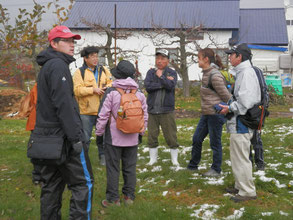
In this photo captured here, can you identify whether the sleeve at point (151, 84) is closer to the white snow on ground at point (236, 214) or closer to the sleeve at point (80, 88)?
the sleeve at point (80, 88)

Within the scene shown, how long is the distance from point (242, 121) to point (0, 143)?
7894 millimetres

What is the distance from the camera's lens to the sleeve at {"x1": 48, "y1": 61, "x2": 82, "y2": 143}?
384 cm

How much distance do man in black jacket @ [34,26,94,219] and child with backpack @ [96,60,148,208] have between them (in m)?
1.03

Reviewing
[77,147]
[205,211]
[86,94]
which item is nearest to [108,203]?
[205,211]

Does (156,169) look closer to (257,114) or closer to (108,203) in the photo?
(108,203)

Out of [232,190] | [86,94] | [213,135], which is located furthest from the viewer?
[86,94]

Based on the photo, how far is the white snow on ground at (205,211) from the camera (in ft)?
15.9

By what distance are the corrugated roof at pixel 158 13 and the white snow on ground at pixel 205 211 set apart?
28.9 metres

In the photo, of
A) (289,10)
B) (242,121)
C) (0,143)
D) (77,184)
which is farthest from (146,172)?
(289,10)

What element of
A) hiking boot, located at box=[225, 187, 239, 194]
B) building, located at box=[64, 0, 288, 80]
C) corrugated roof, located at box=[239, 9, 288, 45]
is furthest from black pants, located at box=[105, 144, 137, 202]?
corrugated roof, located at box=[239, 9, 288, 45]

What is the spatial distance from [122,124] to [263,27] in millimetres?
35207

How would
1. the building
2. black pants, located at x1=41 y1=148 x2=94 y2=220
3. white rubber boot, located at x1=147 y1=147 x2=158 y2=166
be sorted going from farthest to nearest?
the building → white rubber boot, located at x1=147 y1=147 x2=158 y2=166 → black pants, located at x1=41 y1=148 x2=94 y2=220

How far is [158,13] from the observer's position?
116 feet

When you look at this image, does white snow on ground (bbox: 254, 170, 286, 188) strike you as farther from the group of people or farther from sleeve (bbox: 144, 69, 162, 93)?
sleeve (bbox: 144, 69, 162, 93)
